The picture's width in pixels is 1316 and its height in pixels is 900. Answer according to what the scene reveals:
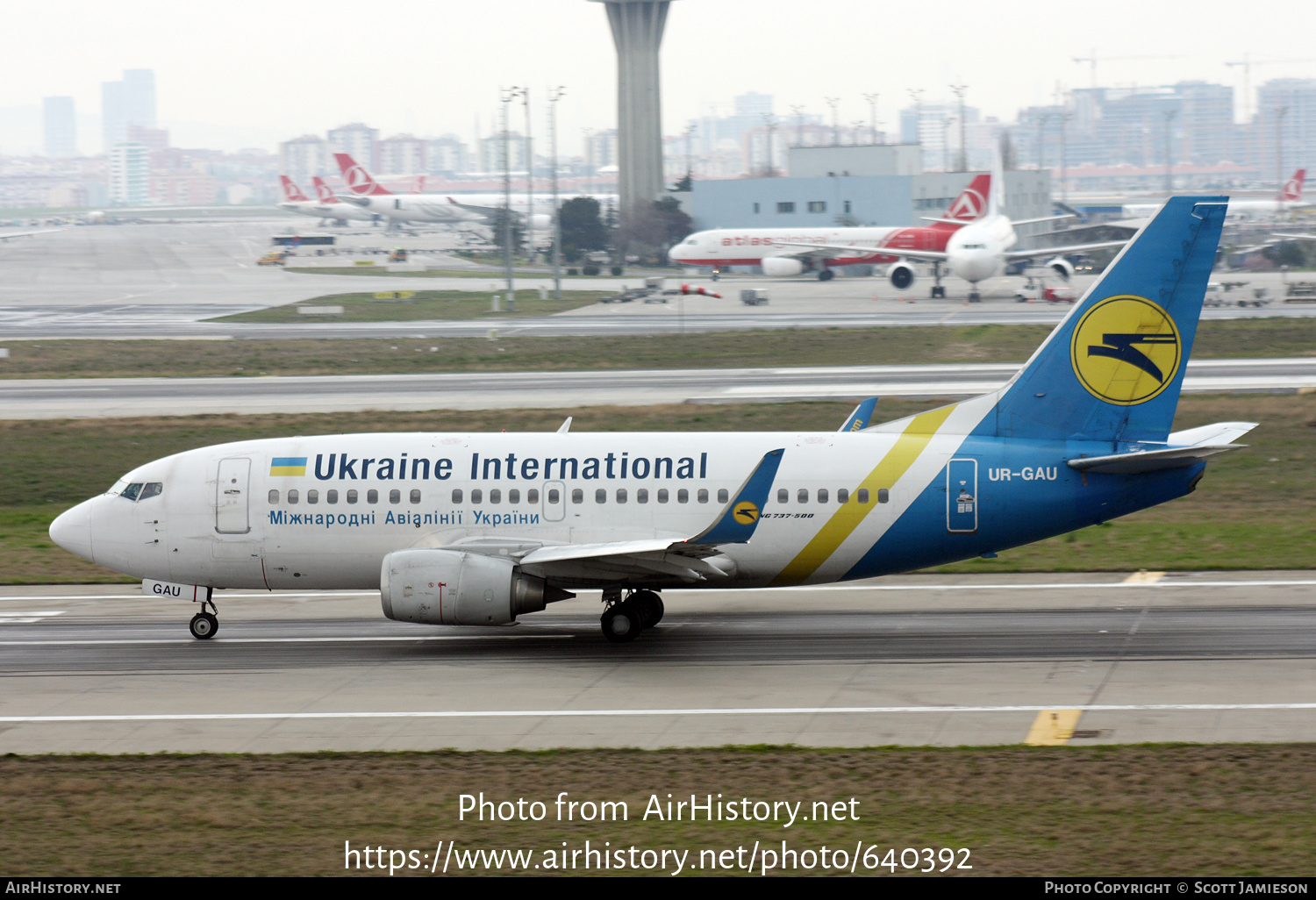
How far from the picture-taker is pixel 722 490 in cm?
2505

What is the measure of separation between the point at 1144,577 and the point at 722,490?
36.5ft

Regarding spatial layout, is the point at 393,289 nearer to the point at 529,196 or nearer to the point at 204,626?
the point at 529,196

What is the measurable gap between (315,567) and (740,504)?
8.82 metres

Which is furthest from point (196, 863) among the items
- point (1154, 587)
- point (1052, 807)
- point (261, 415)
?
point (261, 415)

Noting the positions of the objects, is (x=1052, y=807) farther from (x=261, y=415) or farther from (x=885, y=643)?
(x=261, y=415)

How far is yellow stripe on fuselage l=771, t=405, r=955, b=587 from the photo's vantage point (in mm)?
24781

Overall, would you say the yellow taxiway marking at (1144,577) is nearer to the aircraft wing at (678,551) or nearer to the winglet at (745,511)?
the aircraft wing at (678,551)

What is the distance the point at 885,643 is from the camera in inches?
974

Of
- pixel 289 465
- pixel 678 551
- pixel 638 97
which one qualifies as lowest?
pixel 678 551

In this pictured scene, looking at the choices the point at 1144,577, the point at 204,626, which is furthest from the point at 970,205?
the point at 204,626

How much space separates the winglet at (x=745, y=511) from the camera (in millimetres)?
22500

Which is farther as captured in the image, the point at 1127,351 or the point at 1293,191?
the point at 1293,191

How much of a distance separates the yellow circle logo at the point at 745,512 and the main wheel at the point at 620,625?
3.48m

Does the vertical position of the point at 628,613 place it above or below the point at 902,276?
below
